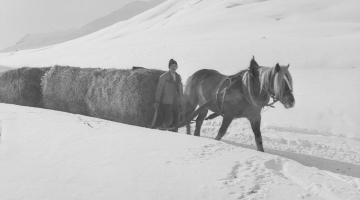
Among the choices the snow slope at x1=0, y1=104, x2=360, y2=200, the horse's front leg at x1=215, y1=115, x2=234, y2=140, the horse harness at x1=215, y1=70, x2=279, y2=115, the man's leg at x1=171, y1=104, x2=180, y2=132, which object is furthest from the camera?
the man's leg at x1=171, y1=104, x2=180, y2=132

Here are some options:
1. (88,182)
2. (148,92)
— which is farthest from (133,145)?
(148,92)

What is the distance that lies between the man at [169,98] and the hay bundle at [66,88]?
252 cm

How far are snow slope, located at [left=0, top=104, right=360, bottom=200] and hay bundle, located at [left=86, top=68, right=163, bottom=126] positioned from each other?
9.09ft

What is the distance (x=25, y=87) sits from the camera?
1278 centimetres

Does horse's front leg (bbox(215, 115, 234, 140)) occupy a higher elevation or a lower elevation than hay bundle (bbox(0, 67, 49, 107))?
lower

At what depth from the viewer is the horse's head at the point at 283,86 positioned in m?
7.39

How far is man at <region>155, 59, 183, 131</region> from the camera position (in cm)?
977

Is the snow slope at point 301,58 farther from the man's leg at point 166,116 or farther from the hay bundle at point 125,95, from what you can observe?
the hay bundle at point 125,95

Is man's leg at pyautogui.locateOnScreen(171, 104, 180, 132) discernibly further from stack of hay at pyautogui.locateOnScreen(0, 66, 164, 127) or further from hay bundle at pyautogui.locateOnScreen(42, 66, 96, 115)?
hay bundle at pyautogui.locateOnScreen(42, 66, 96, 115)

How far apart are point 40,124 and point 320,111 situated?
28.3 feet

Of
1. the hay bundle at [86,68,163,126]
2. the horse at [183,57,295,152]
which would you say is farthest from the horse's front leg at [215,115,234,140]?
the hay bundle at [86,68,163,126]

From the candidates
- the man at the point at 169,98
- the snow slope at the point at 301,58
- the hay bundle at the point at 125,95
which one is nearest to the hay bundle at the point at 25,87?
the hay bundle at the point at 125,95

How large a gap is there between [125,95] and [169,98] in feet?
3.75

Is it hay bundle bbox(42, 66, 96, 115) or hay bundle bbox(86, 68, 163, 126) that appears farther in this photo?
hay bundle bbox(42, 66, 96, 115)
